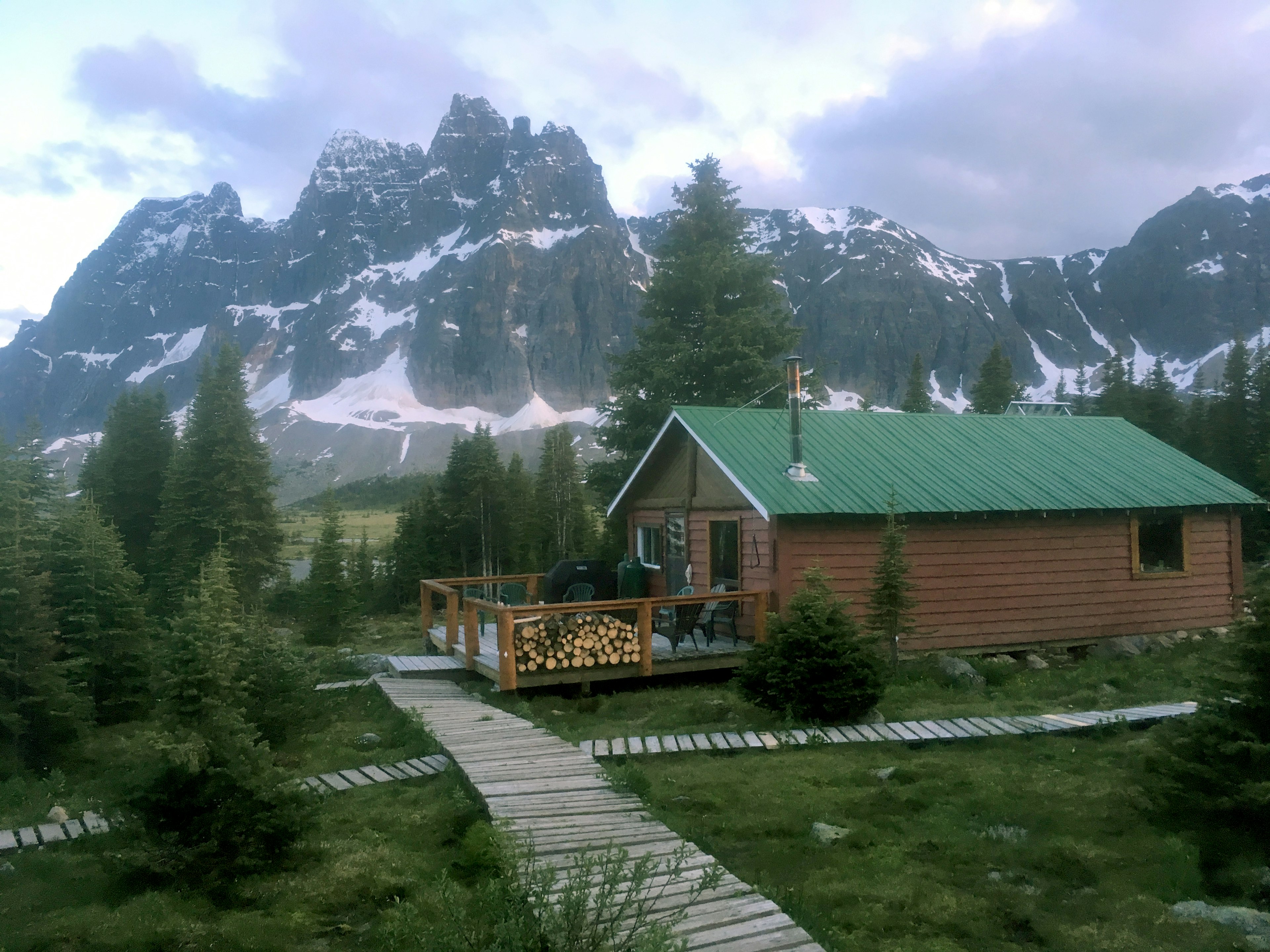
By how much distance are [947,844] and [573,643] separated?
6350mm

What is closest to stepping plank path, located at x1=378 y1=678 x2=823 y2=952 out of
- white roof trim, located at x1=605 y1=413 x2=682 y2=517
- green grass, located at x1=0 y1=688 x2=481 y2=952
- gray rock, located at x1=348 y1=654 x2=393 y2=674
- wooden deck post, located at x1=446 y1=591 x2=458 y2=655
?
green grass, located at x1=0 y1=688 x2=481 y2=952

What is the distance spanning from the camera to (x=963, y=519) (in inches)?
537

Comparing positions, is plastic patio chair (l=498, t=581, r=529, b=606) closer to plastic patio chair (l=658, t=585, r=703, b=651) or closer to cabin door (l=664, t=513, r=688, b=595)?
cabin door (l=664, t=513, r=688, b=595)

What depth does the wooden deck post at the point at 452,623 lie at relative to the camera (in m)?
13.6

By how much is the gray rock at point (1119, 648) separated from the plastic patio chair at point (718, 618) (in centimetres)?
607

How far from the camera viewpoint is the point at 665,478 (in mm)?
16516

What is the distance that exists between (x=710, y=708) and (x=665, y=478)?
7.14 meters

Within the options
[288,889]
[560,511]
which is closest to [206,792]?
[288,889]

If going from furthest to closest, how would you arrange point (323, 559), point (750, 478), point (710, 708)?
point (323, 559) < point (750, 478) < point (710, 708)

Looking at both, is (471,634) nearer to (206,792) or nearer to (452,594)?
(452,594)

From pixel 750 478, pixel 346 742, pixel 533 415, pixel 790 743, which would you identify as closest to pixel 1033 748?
pixel 790 743

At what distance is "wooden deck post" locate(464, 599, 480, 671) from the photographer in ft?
39.6

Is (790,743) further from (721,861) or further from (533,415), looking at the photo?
(533,415)

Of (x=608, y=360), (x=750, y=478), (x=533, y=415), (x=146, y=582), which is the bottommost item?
(x=146, y=582)
